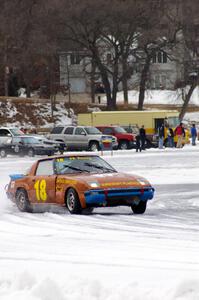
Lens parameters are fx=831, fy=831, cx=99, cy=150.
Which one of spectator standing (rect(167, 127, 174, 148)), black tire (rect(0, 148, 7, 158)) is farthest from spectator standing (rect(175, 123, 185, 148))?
black tire (rect(0, 148, 7, 158))

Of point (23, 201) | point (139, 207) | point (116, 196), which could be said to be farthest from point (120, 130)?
point (116, 196)

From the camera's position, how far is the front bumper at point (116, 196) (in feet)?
59.1

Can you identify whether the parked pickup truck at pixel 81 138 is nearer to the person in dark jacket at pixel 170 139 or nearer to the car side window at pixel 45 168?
the person in dark jacket at pixel 170 139

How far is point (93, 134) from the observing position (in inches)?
1998

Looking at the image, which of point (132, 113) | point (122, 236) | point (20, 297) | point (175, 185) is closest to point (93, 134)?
point (132, 113)

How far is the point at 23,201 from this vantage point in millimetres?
20094

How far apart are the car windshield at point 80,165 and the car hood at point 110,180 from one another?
475 mm

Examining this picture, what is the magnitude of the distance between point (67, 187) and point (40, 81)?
6475 cm

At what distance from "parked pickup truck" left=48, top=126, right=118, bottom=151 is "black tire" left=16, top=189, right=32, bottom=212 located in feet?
96.7

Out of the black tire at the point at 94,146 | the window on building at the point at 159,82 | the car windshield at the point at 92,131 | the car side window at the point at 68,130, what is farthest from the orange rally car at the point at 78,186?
the window on building at the point at 159,82

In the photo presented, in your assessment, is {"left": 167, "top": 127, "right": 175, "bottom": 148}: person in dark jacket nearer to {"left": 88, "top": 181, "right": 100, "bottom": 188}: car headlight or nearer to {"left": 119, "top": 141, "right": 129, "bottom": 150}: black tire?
{"left": 119, "top": 141, "right": 129, "bottom": 150}: black tire

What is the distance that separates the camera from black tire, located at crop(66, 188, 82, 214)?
60.0 feet

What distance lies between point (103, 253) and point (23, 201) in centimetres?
889

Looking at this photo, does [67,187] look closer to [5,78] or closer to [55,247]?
[55,247]
